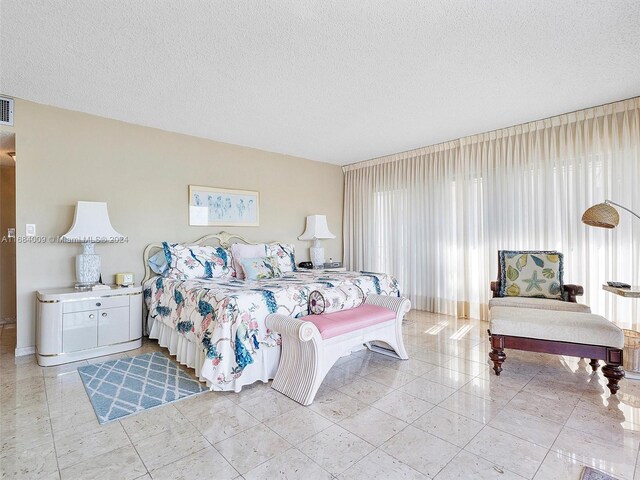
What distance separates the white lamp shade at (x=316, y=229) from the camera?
17.9 ft

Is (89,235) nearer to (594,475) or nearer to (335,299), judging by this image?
(335,299)

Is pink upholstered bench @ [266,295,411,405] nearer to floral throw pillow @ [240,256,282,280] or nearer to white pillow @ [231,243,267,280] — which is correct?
floral throw pillow @ [240,256,282,280]

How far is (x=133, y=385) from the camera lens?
2.63 metres

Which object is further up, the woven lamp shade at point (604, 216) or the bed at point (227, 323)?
the woven lamp shade at point (604, 216)

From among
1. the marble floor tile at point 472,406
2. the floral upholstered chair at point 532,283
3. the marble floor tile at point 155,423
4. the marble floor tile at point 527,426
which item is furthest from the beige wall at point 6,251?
the floral upholstered chair at point 532,283

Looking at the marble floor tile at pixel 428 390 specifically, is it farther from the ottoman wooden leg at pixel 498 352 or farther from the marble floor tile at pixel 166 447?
the marble floor tile at pixel 166 447

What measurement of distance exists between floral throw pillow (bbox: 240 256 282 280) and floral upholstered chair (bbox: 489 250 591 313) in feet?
8.01

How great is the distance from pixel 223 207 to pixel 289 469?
368cm

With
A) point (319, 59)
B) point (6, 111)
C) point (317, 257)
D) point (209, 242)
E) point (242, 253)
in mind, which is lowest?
point (317, 257)

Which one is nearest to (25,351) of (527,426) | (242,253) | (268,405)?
(242,253)

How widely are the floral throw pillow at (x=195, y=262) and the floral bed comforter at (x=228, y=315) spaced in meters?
0.32

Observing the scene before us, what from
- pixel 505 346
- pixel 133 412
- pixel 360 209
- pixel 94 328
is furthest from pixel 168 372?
pixel 360 209

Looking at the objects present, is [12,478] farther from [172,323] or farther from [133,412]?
[172,323]

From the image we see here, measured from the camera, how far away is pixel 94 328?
10.7 feet
